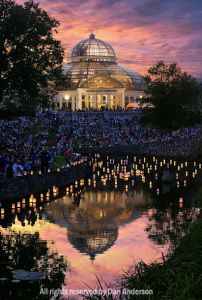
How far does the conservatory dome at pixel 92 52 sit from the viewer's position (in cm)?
17512

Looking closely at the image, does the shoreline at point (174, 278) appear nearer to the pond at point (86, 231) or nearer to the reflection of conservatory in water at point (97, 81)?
the pond at point (86, 231)

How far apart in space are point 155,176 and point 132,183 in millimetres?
5396

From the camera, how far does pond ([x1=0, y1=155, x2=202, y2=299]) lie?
1998cm

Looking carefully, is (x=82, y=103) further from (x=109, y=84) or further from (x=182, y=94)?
(x=182, y=94)

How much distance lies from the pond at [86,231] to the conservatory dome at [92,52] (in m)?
132

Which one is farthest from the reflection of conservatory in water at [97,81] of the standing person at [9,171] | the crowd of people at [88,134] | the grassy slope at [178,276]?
the grassy slope at [178,276]

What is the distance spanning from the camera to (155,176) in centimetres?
5019

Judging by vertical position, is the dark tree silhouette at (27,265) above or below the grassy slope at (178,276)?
below

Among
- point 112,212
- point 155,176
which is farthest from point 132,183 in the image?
point 112,212

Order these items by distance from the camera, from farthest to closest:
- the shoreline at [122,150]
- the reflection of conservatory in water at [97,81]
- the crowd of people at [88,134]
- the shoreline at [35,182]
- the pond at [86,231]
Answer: the reflection of conservatory in water at [97,81], the shoreline at [122,150], the crowd of people at [88,134], the shoreline at [35,182], the pond at [86,231]

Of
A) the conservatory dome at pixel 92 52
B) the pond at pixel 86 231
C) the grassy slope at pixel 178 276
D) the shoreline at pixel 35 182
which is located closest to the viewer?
the grassy slope at pixel 178 276

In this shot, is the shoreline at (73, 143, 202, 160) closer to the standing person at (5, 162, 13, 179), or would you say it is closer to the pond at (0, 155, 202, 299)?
the pond at (0, 155, 202, 299)

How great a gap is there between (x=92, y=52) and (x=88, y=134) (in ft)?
305

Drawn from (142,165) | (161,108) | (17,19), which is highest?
(17,19)
